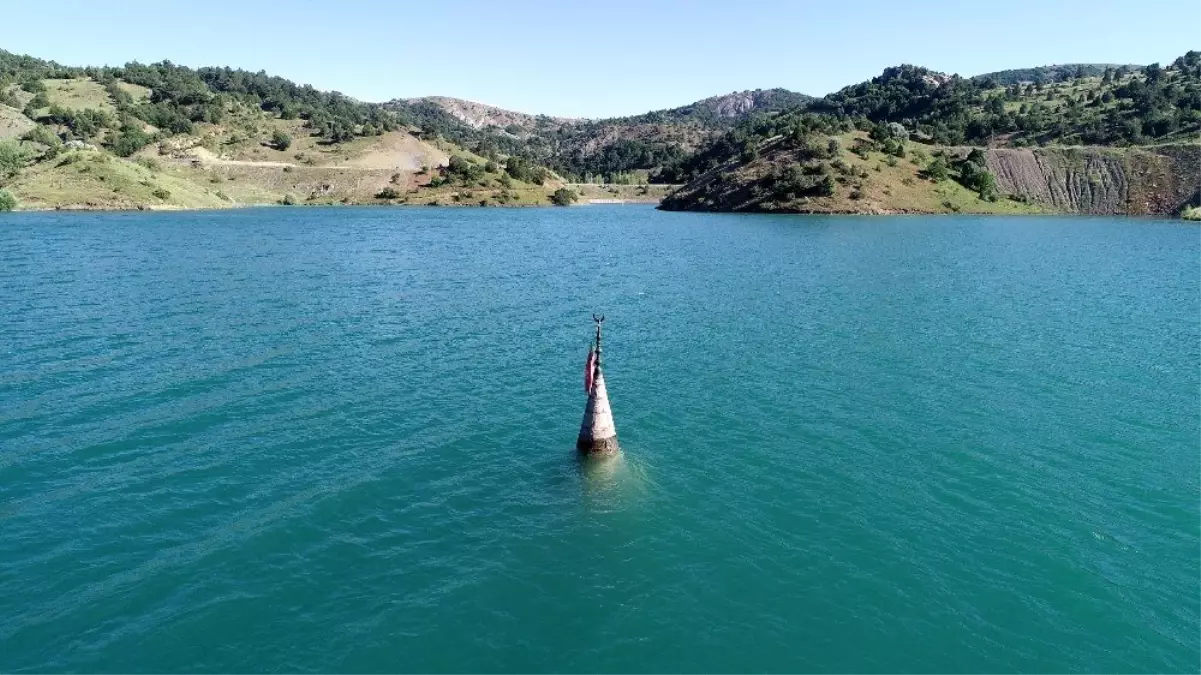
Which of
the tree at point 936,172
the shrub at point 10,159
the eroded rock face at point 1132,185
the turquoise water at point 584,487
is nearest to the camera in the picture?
the turquoise water at point 584,487

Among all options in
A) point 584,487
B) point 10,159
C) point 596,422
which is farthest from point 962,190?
point 10,159

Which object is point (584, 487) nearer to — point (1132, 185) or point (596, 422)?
point (596, 422)

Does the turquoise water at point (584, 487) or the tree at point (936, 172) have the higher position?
the tree at point (936, 172)

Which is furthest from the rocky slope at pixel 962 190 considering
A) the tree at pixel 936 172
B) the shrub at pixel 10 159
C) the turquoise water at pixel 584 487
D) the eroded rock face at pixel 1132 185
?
the shrub at pixel 10 159

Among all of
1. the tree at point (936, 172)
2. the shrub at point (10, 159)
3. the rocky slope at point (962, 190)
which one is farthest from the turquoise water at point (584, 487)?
the tree at point (936, 172)

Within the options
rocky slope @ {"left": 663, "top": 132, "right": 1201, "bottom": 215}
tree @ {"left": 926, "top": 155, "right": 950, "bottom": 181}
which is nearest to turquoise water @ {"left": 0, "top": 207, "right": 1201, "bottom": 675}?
rocky slope @ {"left": 663, "top": 132, "right": 1201, "bottom": 215}

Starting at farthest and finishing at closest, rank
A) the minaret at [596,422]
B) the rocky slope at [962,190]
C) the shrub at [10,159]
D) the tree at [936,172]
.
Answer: the tree at [936,172] < the rocky slope at [962,190] < the shrub at [10,159] < the minaret at [596,422]

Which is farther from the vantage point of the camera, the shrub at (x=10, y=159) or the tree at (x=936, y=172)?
the tree at (x=936, y=172)

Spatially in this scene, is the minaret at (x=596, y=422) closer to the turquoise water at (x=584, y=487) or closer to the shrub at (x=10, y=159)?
the turquoise water at (x=584, y=487)
